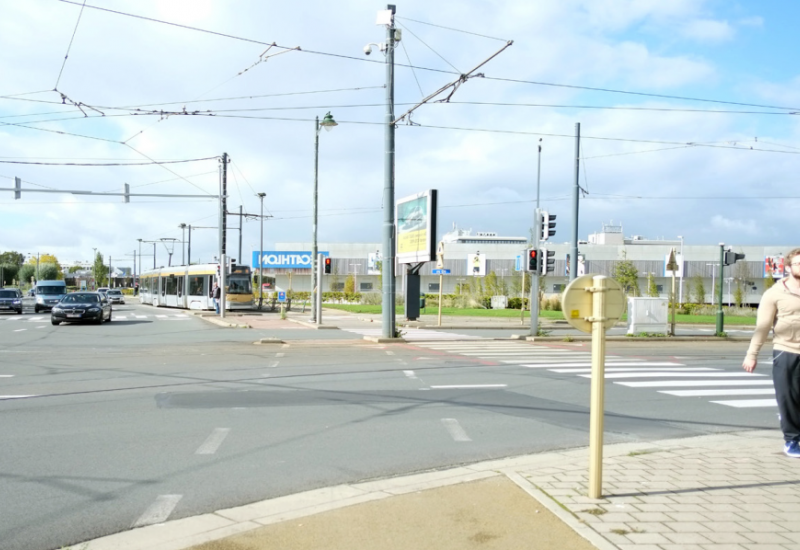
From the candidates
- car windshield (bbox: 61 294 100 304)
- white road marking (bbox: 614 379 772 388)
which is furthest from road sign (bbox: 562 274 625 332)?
car windshield (bbox: 61 294 100 304)

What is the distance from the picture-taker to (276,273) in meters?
78.3

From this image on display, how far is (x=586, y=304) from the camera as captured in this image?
5.32m

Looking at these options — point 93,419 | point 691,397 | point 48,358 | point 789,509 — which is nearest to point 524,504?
point 789,509

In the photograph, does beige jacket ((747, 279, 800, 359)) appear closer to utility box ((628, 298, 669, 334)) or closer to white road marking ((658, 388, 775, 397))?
white road marking ((658, 388, 775, 397))

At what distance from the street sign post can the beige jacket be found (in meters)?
1.80

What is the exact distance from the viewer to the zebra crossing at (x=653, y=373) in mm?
11811

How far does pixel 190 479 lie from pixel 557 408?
556 cm

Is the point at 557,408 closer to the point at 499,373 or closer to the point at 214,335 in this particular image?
the point at 499,373

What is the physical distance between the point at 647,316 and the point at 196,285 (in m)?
31.1

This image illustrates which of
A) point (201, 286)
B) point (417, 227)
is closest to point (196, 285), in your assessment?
point (201, 286)

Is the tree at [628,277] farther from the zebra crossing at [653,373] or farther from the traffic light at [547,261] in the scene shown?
the zebra crossing at [653,373]

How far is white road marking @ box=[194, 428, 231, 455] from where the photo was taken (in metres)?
7.33

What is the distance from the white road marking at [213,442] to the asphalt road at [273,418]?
11mm

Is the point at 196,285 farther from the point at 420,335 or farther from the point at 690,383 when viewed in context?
the point at 690,383
